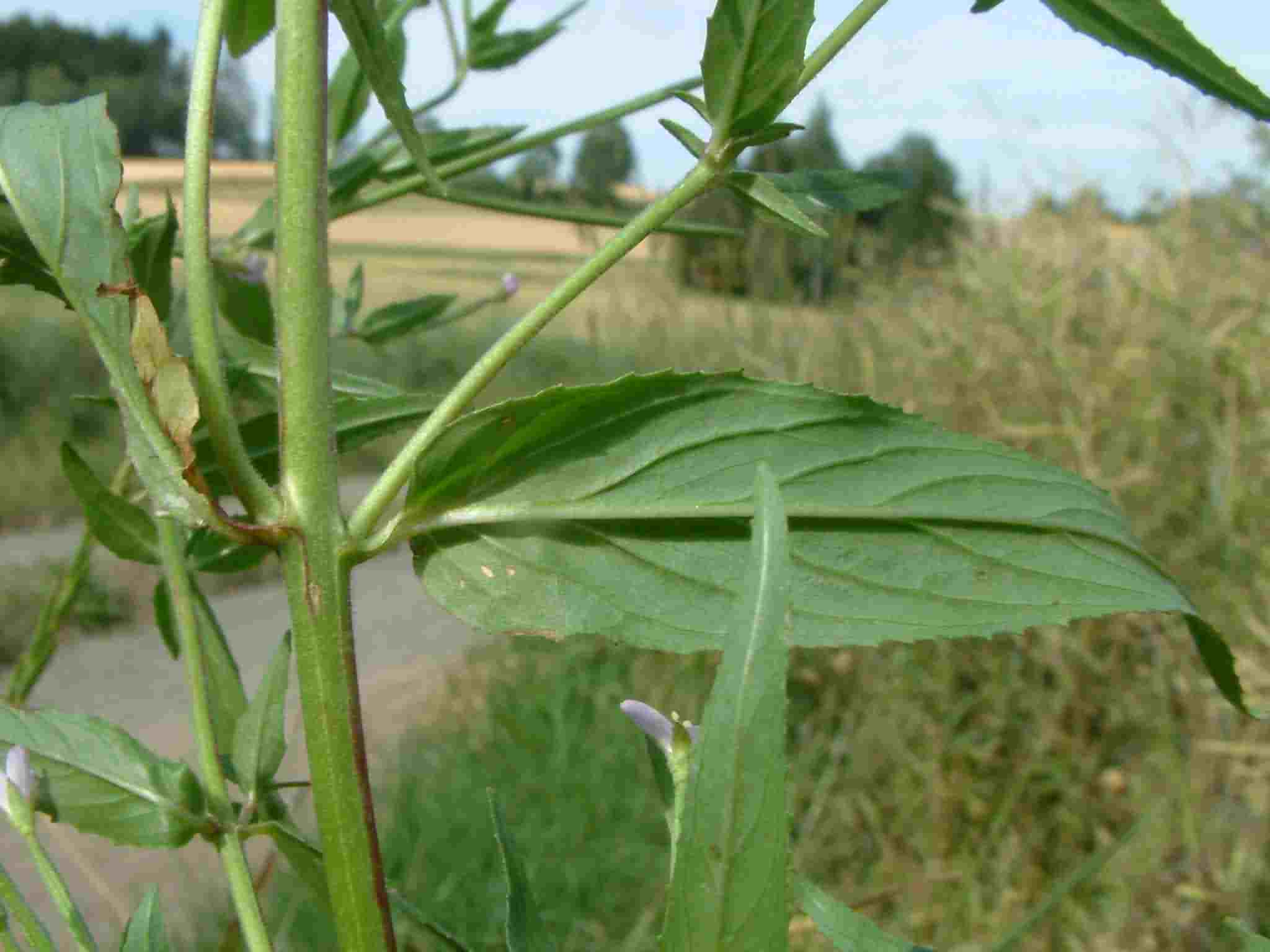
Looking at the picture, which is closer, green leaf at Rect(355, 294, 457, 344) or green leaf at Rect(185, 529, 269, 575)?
green leaf at Rect(185, 529, 269, 575)

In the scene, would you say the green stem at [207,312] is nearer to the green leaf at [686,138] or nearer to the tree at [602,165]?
the green leaf at [686,138]

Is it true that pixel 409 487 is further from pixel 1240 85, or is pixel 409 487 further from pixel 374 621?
pixel 374 621

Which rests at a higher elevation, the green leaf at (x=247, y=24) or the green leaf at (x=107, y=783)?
the green leaf at (x=247, y=24)

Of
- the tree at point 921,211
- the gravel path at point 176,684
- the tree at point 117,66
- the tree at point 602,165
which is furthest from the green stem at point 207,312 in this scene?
the tree at point 117,66

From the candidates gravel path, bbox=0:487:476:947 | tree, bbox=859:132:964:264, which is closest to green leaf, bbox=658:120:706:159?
gravel path, bbox=0:487:476:947

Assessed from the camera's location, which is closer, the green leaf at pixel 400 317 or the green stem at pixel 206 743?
the green stem at pixel 206 743

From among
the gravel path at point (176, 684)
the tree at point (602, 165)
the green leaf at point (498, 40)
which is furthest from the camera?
the gravel path at point (176, 684)

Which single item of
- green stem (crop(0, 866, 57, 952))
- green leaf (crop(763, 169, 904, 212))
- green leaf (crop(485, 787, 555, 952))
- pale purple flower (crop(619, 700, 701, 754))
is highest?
green leaf (crop(763, 169, 904, 212))

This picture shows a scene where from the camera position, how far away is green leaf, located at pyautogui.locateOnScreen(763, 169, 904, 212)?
0.94 feet

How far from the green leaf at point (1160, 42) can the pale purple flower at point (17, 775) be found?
256 millimetres

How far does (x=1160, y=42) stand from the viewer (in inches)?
9.3

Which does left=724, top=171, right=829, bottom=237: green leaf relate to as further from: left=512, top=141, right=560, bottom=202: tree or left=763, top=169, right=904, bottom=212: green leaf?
left=512, top=141, right=560, bottom=202: tree

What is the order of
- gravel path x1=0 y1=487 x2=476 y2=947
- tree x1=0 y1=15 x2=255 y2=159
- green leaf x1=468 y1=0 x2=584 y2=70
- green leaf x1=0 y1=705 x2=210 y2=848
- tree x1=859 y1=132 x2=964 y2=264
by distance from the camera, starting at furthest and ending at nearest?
tree x1=0 y1=15 x2=255 y2=159 < tree x1=859 y1=132 x2=964 y2=264 < gravel path x1=0 y1=487 x2=476 y2=947 < green leaf x1=468 y1=0 x2=584 y2=70 < green leaf x1=0 y1=705 x2=210 y2=848

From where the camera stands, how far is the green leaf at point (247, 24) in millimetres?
345
